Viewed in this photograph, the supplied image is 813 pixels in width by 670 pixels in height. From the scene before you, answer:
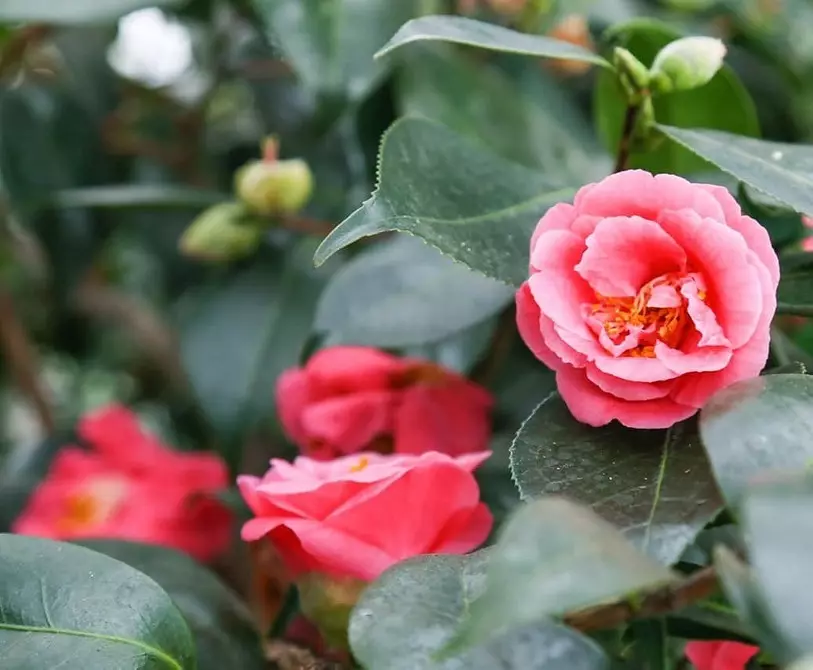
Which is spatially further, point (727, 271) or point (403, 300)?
point (403, 300)

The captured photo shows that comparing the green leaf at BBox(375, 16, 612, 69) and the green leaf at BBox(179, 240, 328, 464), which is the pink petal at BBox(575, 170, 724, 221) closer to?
the green leaf at BBox(375, 16, 612, 69)

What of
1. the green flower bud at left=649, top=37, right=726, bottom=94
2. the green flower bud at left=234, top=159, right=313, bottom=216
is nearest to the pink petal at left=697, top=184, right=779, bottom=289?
the green flower bud at left=649, top=37, right=726, bottom=94

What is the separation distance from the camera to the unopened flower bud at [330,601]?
0.40 metres

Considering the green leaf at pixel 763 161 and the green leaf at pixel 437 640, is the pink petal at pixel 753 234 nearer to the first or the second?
the green leaf at pixel 763 161

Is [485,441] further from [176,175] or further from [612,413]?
[176,175]

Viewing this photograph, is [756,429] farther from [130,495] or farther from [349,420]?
[130,495]

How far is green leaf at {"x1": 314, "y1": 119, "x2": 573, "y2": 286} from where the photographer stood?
37 centimetres

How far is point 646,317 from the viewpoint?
0.38 metres

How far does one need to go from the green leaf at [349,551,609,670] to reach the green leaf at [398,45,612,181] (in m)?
0.39

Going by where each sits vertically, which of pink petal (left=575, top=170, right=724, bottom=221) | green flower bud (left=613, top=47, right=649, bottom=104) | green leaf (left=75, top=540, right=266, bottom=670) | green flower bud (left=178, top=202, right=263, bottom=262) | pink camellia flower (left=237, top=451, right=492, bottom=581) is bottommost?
green leaf (left=75, top=540, right=266, bottom=670)

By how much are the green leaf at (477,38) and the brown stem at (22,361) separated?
71 centimetres

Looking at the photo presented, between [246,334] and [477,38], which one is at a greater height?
[477,38]

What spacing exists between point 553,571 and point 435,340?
0.29 meters

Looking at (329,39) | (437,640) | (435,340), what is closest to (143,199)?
(329,39)
